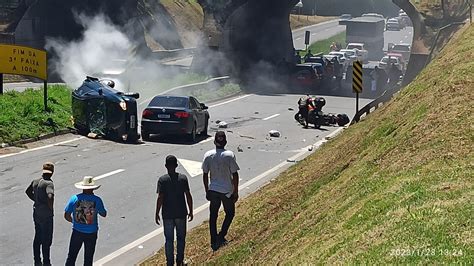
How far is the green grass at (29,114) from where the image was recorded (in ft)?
82.0

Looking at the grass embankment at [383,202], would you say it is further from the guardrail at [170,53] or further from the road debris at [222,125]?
the guardrail at [170,53]

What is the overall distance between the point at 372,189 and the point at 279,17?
50.8 meters

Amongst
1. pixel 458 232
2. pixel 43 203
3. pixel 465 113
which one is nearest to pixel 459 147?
pixel 465 113

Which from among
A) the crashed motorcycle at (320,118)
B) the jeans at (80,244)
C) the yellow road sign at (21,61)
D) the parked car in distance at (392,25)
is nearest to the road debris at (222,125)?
the crashed motorcycle at (320,118)

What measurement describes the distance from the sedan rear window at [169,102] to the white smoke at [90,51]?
14972mm

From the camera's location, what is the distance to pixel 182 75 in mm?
47969

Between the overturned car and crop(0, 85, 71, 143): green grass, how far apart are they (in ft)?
3.26

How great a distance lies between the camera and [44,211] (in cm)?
1206

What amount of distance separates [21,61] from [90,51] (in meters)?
20.8

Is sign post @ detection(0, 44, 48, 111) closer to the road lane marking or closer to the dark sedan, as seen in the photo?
the dark sedan

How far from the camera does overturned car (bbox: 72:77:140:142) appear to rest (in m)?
26.1

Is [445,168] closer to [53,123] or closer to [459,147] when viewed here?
[459,147]

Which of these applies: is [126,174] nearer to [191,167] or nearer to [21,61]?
[191,167]

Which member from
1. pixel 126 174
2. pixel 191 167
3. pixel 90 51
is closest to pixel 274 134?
pixel 191 167
